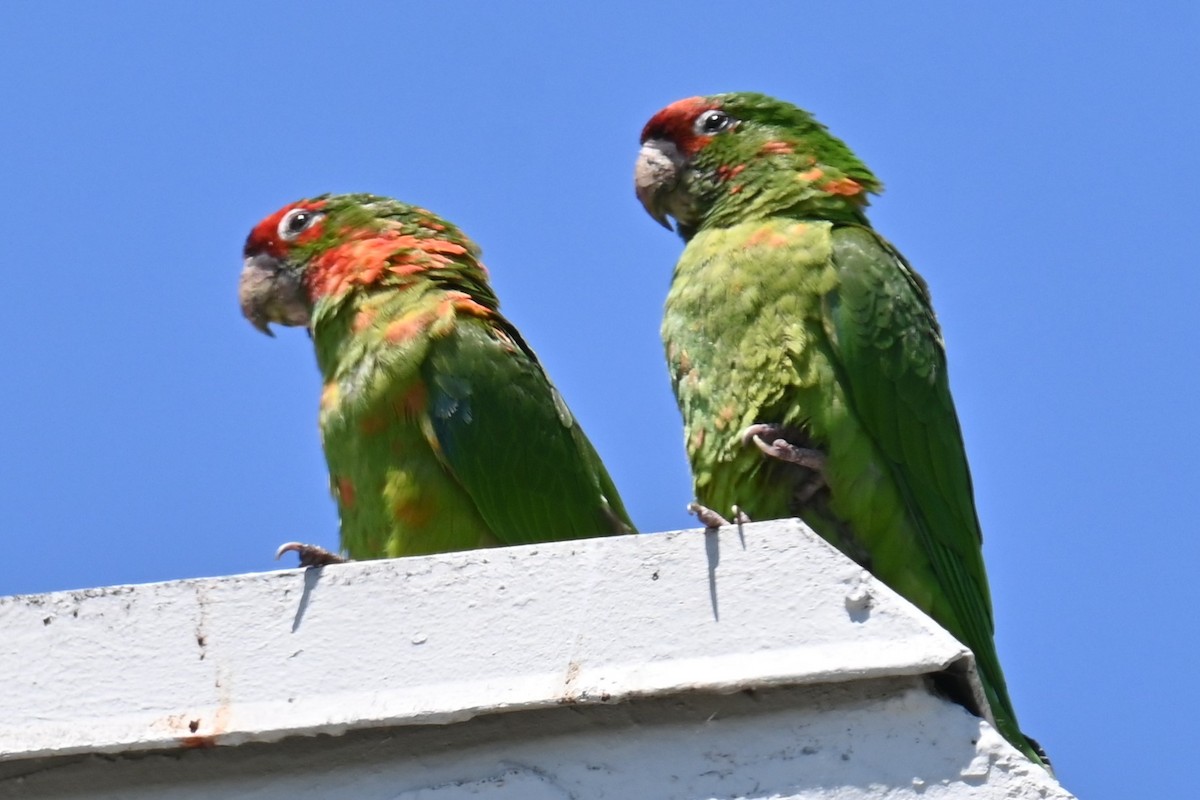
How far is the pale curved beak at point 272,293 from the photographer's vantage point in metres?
6.11

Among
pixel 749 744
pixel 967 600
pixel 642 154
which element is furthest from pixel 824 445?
pixel 749 744

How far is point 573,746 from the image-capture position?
304 centimetres

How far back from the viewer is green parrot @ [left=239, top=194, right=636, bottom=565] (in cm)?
533

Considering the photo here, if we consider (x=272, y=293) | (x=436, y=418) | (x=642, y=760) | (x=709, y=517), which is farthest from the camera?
(x=272, y=293)

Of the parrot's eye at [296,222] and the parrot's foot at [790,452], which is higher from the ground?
the parrot's eye at [296,222]

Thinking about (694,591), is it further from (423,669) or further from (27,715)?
(27,715)

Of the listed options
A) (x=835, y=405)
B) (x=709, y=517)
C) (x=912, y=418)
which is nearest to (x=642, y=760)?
(x=709, y=517)

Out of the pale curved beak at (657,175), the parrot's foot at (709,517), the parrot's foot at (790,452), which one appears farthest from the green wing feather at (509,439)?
the parrot's foot at (709,517)

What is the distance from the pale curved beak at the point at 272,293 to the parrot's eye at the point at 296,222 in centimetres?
10

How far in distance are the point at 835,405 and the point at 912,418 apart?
30cm

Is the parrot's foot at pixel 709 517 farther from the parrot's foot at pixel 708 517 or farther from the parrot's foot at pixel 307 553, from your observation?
the parrot's foot at pixel 307 553

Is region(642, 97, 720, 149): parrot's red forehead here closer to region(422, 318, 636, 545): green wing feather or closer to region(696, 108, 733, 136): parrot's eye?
region(696, 108, 733, 136): parrot's eye

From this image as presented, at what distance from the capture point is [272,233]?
617 centimetres

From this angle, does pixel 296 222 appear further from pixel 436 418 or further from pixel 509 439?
pixel 509 439
